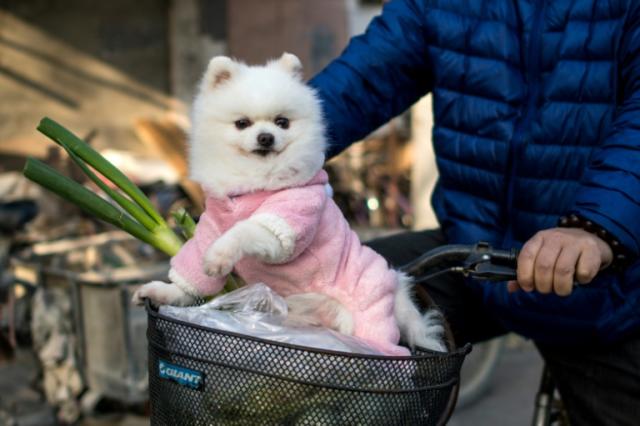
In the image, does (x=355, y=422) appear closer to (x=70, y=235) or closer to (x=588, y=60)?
(x=588, y=60)

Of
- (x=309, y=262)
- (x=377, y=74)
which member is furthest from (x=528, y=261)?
(x=377, y=74)

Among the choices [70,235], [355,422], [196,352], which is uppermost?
[196,352]

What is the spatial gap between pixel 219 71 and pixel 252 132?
0.59ft

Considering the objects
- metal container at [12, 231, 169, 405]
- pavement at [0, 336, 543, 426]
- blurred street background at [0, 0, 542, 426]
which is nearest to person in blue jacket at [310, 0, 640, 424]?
blurred street background at [0, 0, 542, 426]

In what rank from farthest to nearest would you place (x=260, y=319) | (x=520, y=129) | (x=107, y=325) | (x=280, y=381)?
(x=107, y=325) → (x=520, y=129) → (x=260, y=319) → (x=280, y=381)

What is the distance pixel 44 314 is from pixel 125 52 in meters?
5.21

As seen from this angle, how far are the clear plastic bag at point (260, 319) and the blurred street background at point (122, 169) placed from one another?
1369 millimetres

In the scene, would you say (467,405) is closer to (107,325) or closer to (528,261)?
(107,325)

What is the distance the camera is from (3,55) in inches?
335

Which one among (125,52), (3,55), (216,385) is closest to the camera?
(216,385)

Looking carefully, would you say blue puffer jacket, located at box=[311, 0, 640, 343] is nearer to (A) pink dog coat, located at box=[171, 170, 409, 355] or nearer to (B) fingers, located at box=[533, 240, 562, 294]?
(B) fingers, located at box=[533, 240, 562, 294]

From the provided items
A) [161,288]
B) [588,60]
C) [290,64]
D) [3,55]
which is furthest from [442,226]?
[3,55]

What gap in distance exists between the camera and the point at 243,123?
1.79 meters

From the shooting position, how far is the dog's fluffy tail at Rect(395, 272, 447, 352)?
1.82 metres
